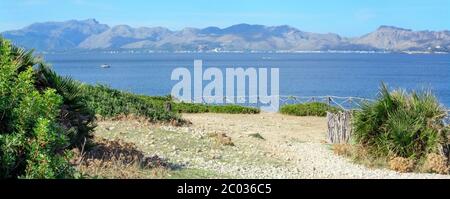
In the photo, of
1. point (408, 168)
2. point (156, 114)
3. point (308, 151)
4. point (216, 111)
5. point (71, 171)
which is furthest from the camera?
point (216, 111)

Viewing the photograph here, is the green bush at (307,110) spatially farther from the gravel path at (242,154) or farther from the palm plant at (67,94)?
the palm plant at (67,94)

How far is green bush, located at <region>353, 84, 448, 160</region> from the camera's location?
35.5 feet

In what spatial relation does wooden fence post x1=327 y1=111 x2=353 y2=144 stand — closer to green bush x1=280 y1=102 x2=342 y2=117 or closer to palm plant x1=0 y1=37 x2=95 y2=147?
palm plant x1=0 y1=37 x2=95 y2=147

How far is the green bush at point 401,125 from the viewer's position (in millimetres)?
10820

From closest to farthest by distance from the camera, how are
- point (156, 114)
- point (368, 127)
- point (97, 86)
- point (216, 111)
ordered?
point (368, 127) < point (156, 114) < point (97, 86) < point (216, 111)

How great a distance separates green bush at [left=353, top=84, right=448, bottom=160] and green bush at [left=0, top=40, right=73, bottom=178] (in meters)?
6.39

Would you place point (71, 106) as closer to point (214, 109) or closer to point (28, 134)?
point (28, 134)

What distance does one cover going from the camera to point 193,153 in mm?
10750

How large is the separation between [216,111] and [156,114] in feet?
30.5

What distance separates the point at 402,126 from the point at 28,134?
6693 millimetres

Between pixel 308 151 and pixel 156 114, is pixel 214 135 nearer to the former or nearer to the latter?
pixel 308 151
